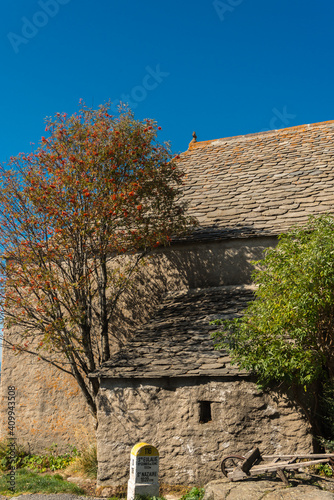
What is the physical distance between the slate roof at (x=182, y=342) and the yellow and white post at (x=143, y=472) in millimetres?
1333

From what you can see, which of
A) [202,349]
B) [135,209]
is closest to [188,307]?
[202,349]

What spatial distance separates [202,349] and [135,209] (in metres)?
3.36

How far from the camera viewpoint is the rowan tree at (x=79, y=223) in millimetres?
9266

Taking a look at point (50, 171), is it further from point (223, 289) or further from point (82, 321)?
point (223, 289)

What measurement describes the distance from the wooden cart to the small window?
722mm

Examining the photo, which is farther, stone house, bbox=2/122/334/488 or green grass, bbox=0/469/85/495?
green grass, bbox=0/469/85/495

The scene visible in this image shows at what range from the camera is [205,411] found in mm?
7668

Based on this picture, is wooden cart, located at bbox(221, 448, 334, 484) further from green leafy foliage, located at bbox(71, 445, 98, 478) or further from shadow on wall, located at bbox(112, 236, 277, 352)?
shadow on wall, located at bbox(112, 236, 277, 352)

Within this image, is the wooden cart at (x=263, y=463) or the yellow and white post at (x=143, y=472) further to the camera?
the yellow and white post at (x=143, y=472)

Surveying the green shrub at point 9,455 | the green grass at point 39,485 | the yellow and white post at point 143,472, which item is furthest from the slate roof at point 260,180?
the green shrub at point 9,455

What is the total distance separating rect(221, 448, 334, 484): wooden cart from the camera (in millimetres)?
6422

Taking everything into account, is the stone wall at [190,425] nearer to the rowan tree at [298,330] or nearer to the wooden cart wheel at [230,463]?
the wooden cart wheel at [230,463]

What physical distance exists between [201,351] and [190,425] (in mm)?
1262

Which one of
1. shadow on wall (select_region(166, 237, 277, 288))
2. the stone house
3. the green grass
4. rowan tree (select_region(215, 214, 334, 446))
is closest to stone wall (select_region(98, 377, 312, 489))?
the stone house
